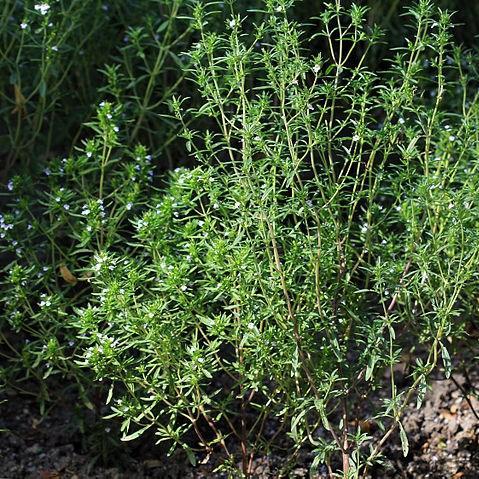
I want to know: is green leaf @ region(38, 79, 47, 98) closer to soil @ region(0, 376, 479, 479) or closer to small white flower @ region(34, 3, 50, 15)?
small white flower @ region(34, 3, 50, 15)

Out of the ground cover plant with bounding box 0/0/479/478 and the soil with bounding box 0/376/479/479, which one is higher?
the ground cover plant with bounding box 0/0/479/478

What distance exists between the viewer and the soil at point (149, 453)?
3.96m

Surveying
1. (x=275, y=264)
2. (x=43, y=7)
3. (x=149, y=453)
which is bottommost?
(x=149, y=453)

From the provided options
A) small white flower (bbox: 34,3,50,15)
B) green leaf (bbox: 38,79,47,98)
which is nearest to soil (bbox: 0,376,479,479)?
green leaf (bbox: 38,79,47,98)

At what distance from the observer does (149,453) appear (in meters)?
4.05

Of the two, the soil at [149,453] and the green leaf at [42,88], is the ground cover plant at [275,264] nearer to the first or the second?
the soil at [149,453]

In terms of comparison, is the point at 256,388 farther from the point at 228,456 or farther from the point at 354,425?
the point at 354,425

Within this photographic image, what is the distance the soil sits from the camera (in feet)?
13.0

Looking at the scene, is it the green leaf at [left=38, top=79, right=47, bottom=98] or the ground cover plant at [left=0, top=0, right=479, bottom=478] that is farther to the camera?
the green leaf at [left=38, top=79, right=47, bottom=98]

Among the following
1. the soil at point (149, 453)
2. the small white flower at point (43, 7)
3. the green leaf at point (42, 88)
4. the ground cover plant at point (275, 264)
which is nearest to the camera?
the ground cover plant at point (275, 264)

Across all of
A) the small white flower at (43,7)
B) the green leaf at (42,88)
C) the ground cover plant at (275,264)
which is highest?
the small white flower at (43,7)

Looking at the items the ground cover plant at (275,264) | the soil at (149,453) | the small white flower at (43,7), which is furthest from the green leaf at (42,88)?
the soil at (149,453)

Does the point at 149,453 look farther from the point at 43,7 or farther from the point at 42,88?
the point at 43,7

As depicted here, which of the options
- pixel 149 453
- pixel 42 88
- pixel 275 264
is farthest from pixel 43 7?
pixel 149 453
